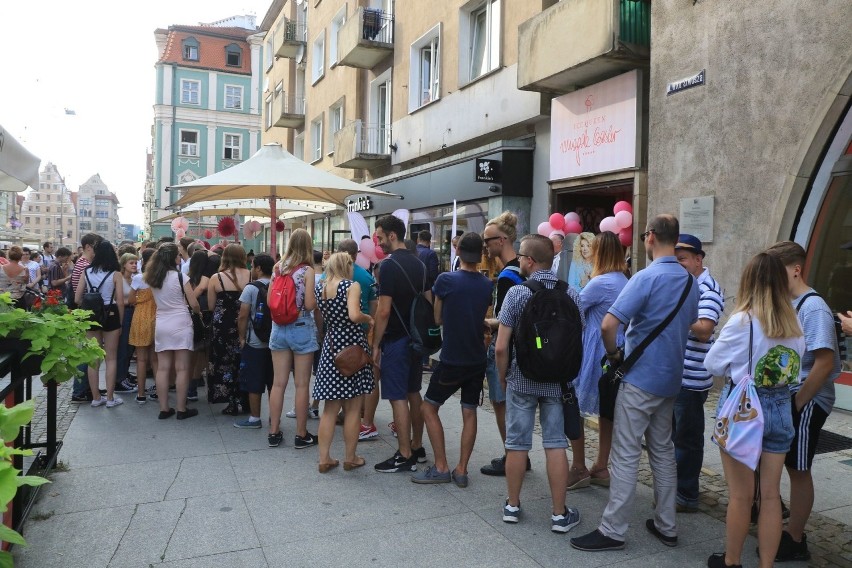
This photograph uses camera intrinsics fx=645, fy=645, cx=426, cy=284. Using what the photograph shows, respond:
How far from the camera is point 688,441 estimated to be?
13.9 feet

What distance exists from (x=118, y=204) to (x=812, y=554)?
17200cm

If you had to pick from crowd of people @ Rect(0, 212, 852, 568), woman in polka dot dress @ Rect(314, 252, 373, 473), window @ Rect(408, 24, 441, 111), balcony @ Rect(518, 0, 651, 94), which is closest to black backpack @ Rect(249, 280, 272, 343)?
crowd of people @ Rect(0, 212, 852, 568)

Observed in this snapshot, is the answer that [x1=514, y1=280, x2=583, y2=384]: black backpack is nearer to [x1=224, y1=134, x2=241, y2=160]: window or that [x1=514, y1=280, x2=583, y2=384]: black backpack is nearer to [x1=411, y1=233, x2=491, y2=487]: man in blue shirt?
[x1=411, y1=233, x2=491, y2=487]: man in blue shirt

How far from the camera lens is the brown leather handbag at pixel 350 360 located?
4.96 meters

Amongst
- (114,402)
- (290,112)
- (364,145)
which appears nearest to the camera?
(114,402)

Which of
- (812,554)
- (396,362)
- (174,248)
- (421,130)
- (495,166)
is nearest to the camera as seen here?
(812,554)

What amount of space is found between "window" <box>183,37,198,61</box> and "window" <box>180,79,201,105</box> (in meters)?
1.97

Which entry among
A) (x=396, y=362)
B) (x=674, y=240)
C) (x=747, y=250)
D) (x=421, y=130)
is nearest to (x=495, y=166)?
(x=421, y=130)

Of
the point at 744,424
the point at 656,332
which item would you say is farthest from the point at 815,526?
the point at 656,332

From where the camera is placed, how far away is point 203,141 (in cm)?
4628

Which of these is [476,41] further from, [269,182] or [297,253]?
[297,253]

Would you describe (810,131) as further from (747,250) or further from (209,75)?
(209,75)

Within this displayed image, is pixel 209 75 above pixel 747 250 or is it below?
above

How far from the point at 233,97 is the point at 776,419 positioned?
4928cm
